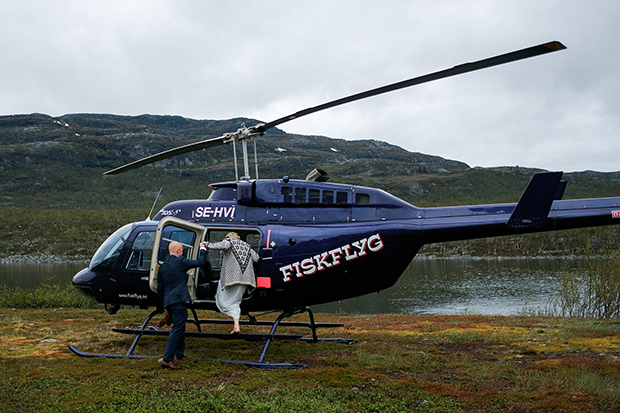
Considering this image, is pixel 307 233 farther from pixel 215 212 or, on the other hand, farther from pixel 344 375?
pixel 344 375

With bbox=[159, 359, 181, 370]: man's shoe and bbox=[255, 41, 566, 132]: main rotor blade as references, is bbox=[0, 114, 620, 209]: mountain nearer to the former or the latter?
bbox=[255, 41, 566, 132]: main rotor blade

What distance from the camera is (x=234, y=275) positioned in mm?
7734

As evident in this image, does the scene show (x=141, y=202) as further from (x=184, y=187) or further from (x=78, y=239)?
(x=78, y=239)

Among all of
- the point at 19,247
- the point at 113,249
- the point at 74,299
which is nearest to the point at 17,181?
the point at 19,247

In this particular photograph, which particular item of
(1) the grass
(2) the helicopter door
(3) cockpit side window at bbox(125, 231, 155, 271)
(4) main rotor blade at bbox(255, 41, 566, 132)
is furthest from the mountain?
(4) main rotor blade at bbox(255, 41, 566, 132)

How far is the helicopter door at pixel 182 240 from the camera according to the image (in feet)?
24.8

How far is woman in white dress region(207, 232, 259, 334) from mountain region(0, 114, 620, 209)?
3475 inches

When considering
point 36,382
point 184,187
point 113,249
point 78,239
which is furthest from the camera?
point 184,187

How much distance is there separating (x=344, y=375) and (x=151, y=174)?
14520 cm

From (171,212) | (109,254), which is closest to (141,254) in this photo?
(109,254)

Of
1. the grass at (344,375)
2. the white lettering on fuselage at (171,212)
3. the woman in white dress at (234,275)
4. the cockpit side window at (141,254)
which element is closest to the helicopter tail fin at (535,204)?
the grass at (344,375)

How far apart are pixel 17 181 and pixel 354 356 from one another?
488 feet

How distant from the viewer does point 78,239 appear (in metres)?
61.0

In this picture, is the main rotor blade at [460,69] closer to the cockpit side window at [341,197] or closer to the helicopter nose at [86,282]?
the cockpit side window at [341,197]
